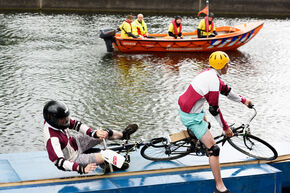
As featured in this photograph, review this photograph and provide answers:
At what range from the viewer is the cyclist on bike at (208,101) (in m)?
5.20

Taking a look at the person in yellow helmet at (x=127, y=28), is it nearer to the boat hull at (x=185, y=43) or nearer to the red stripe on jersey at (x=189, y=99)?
the boat hull at (x=185, y=43)

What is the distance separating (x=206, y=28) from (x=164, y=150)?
38.8ft

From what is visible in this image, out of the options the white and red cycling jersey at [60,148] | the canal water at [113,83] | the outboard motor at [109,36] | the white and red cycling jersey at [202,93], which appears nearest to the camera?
the white and red cycling jersey at [60,148]

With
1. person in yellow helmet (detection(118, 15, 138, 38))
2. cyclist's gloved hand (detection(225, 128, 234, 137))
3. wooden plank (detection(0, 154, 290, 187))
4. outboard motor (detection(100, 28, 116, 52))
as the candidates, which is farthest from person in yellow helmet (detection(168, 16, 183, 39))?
cyclist's gloved hand (detection(225, 128, 234, 137))

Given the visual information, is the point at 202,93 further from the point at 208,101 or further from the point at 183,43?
the point at 183,43

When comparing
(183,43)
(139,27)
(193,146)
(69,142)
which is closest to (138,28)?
(139,27)

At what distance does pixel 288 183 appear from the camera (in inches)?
262

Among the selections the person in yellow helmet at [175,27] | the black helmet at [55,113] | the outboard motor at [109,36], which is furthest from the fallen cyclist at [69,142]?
the person in yellow helmet at [175,27]

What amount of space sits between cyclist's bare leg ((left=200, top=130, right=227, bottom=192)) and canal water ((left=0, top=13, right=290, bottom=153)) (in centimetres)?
355

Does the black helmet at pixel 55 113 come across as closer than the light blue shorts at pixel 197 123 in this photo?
Yes

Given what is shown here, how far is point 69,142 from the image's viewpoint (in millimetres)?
5227

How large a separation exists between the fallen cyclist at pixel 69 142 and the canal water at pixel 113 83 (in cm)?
313

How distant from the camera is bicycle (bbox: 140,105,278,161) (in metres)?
5.83

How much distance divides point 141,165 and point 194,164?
0.79m
